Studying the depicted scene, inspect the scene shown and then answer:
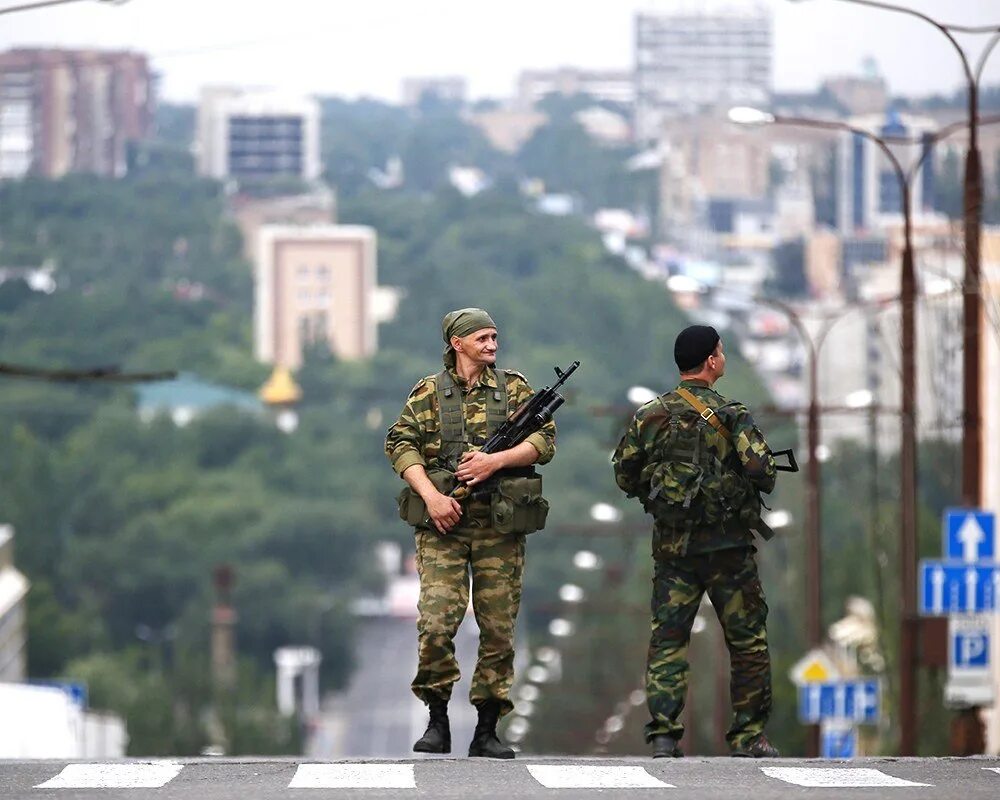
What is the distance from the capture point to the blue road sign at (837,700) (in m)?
40.2

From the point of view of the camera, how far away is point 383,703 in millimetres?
171375

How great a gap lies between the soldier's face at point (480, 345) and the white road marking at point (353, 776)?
1.85 m

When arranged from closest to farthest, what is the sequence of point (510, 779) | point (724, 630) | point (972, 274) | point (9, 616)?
point (510, 779) < point (724, 630) < point (972, 274) < point (9, 616)

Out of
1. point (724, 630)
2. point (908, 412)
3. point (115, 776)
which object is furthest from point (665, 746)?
point (908, 412)

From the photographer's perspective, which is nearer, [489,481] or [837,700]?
[489,481]

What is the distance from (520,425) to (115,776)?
2.41 m

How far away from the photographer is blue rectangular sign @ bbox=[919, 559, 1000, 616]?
96.2ft

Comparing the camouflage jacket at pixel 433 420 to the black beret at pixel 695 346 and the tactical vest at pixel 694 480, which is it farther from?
the black beret at pixel 695 346

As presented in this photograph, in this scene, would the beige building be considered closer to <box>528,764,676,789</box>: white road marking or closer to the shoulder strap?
the shoulder strap

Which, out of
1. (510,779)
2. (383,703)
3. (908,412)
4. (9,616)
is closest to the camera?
(510,779)

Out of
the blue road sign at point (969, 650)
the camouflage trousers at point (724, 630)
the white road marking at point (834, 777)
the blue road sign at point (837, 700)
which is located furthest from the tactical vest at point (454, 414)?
the blue road sign at point (837, 700)

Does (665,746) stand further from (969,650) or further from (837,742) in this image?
(837,742)

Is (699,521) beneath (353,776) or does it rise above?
above

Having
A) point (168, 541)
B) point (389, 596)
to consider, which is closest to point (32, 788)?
point (168, 541)
